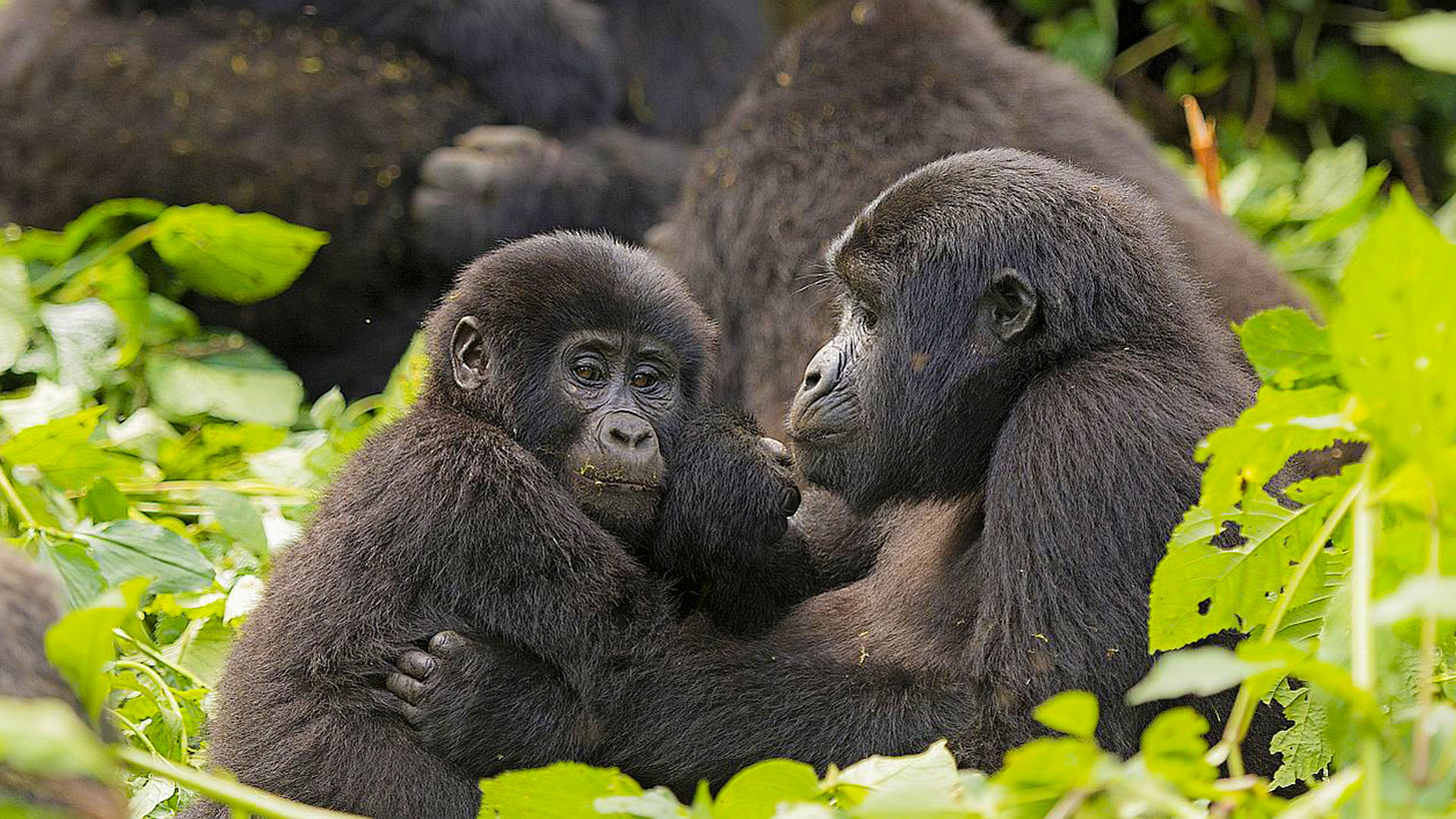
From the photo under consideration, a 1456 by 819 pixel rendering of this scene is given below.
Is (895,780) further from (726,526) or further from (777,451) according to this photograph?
(777,451)

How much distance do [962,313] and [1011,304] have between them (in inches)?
2.9

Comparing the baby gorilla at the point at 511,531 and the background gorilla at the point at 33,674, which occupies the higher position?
the background gorilla at the point at 33,674

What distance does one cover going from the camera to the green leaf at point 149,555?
282 centimetres

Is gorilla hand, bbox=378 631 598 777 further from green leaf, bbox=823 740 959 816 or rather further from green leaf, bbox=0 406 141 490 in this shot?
green leaf, bbox=0 406 141 490

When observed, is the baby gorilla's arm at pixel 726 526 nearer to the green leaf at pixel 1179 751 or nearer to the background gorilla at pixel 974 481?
the background gorilla at pixel 974 481

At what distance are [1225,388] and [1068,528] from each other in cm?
36

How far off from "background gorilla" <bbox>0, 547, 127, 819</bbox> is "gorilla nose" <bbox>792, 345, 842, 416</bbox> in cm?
117

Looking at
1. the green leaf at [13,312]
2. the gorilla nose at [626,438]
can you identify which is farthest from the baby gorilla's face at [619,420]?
the green leaf at [13,312]

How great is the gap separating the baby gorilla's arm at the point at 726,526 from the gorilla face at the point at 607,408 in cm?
4

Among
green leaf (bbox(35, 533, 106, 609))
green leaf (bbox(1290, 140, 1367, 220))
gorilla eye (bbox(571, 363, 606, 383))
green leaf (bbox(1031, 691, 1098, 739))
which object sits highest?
green leaf (bbox(1031, 691, 1098, 739))

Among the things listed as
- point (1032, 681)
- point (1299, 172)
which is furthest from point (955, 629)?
point (1299, 172)

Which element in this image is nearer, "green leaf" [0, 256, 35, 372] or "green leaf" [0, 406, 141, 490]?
"green leaf" [0, 406, 141, 490]

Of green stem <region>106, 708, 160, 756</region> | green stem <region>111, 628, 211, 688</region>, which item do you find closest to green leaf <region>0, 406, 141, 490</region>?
green stem <region>111, 628, 211, 688</region>

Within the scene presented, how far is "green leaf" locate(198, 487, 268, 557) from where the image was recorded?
3.18 metres
